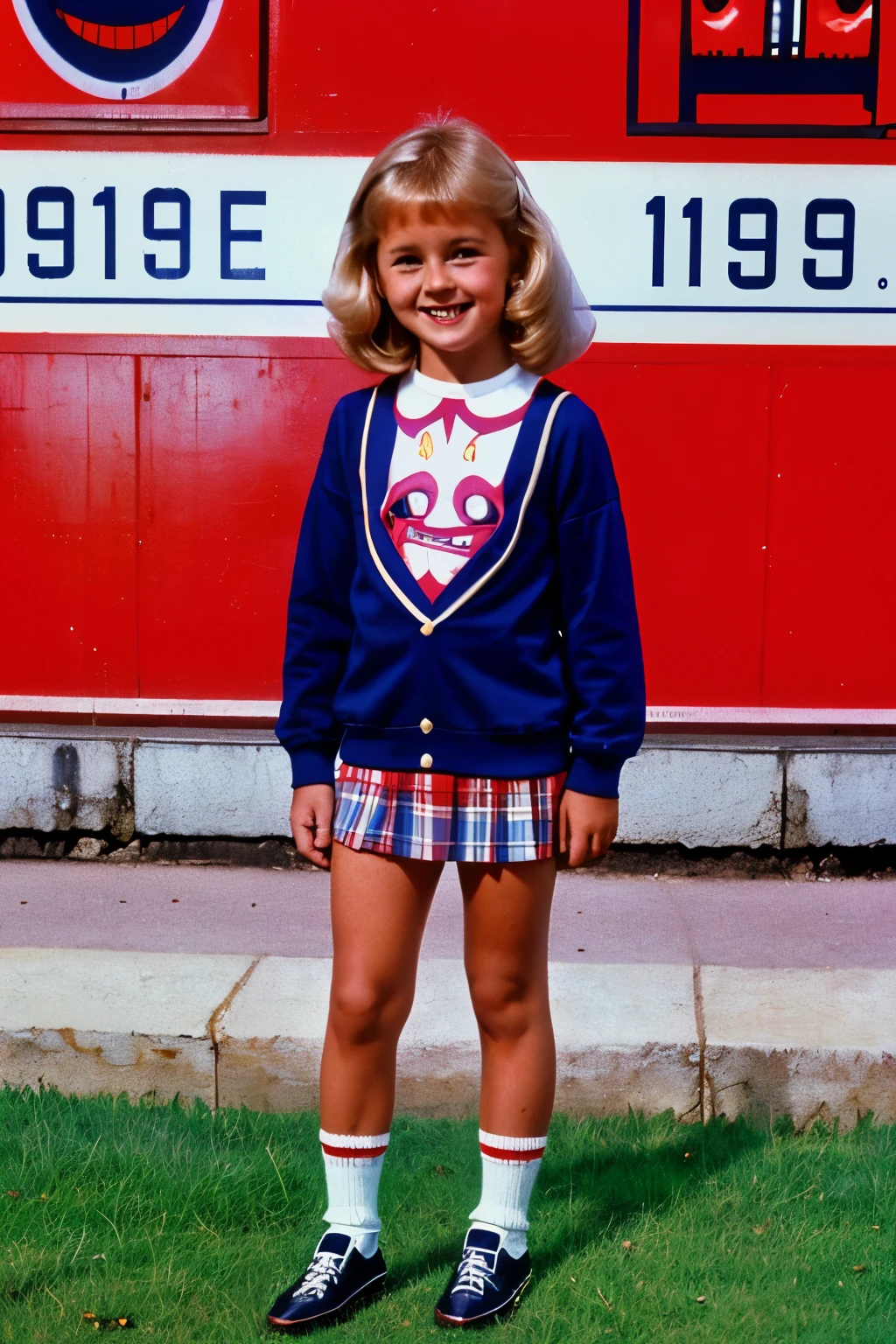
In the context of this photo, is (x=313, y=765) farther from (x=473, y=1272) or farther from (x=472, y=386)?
(x=473, y=1272)

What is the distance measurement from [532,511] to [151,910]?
2.40 meters

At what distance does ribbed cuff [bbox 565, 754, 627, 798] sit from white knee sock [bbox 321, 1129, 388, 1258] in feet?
2.15

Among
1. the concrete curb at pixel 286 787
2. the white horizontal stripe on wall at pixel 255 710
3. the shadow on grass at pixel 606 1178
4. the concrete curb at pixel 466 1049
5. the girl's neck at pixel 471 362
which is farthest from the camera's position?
the white horizontal stripe on wall at pixel 255 710

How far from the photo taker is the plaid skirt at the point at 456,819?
215cm

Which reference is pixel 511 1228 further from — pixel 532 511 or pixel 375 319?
pixel 375 319

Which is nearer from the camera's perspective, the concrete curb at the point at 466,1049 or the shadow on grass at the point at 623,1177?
the shadow on grass at the point at 623,1177

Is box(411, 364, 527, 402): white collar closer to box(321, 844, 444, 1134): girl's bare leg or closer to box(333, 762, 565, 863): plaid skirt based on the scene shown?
box(333, 762, 565, 863): plaid skirt

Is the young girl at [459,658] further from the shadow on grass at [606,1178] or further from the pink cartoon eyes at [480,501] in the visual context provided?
the shadow on grass at [606,1178]

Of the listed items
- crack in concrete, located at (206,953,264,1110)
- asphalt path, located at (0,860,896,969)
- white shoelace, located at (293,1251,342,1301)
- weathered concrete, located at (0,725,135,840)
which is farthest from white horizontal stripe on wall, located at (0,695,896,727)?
white shoelace, located at (293,1251,342,1301)

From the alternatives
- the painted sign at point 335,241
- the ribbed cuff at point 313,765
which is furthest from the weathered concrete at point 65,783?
the ribbed cuff at point 313,765

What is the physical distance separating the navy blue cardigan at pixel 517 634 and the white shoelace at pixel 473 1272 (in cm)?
77

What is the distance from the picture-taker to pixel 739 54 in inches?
177

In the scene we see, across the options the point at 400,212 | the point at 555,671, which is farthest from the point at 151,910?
the point at 400,212

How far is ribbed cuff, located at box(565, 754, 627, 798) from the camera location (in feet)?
7.13
